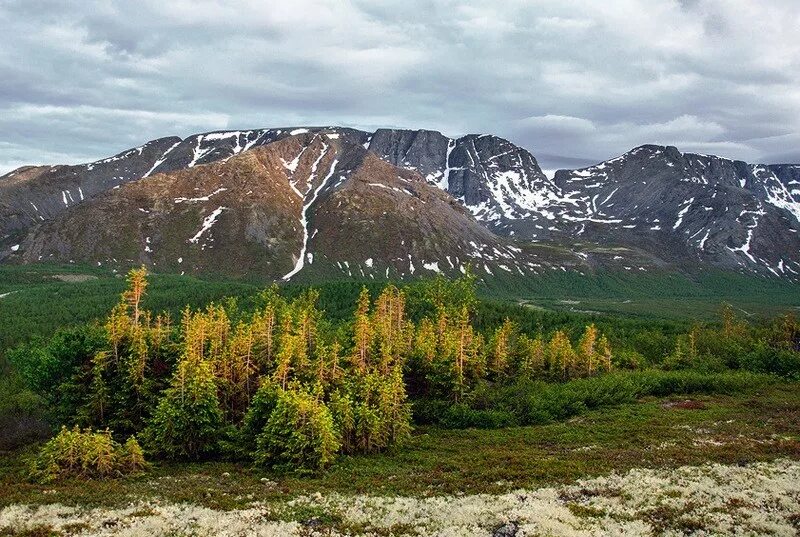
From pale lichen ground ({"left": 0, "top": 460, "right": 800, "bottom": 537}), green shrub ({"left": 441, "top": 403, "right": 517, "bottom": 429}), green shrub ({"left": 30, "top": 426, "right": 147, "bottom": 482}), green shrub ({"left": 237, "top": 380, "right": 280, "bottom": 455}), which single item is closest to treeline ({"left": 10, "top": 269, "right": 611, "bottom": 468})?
green shrub ({"left": 237, "top": 380, "right": 280, "bottom": 455})

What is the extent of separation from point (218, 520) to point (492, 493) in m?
16.1

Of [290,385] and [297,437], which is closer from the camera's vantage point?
[297,437]

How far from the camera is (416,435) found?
2660 inches

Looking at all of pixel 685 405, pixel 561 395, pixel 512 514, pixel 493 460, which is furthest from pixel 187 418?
pixel 685 405

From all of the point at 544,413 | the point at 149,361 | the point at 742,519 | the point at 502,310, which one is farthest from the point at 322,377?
the point at 502,310

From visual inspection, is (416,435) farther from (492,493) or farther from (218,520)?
(218,520)

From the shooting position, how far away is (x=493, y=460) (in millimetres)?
48500

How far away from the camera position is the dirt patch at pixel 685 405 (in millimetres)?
74938

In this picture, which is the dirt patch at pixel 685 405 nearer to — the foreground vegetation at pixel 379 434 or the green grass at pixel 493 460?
the foreground vegetation at pixel 379 434

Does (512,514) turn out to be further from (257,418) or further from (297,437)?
(257,418)

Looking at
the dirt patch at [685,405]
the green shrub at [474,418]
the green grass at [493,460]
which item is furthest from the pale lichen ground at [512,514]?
the dirt patch at [685,405]

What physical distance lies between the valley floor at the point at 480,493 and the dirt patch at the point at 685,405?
53.0 feet

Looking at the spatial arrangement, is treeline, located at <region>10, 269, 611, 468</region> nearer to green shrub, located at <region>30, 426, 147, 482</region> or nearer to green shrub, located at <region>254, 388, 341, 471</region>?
green shrub, located at <region>254, 388, 341, 471</region>

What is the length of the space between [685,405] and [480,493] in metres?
50.1
